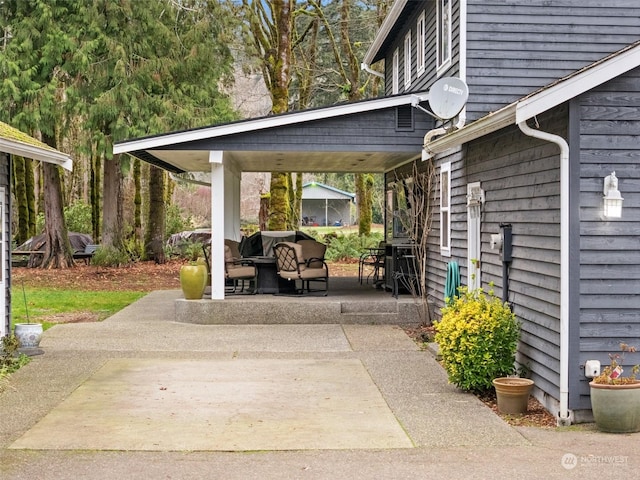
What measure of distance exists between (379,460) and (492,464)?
786mm

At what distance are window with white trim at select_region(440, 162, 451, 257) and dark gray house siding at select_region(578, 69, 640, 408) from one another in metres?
5.37

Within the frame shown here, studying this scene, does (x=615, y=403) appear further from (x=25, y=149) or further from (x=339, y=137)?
(x=339, y=137)

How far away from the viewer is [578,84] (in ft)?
22.9

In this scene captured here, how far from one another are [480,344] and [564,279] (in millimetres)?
1268

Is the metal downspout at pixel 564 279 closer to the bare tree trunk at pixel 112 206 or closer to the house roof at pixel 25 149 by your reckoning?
the house roof at pixel 25 149

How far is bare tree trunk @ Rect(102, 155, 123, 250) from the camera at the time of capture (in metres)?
23.7

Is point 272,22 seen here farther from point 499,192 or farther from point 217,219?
point 499,192

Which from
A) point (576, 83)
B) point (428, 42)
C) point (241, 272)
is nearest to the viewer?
point (576, 83)


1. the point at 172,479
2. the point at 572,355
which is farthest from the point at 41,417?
the point at 572,355

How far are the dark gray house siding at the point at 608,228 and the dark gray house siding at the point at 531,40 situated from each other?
4846 millimetres

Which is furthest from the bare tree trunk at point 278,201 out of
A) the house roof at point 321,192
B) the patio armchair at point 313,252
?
the house roof at point 321,192

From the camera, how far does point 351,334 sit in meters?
12.6

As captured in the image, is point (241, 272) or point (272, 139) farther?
point (241, 272)

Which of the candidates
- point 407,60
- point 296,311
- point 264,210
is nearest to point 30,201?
point 264,210
